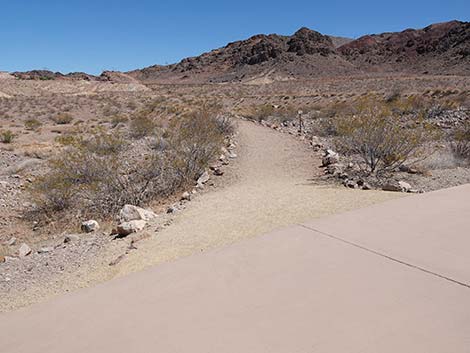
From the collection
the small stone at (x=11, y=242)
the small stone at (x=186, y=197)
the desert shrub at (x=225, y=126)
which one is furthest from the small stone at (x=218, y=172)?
the desert shrub at (x=225, y=126)

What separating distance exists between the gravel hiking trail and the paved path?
1117mm

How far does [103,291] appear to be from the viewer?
4305mm

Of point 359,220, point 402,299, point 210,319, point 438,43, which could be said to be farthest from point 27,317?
point 438,43

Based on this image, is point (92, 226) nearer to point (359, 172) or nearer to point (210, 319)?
point (210, 319)

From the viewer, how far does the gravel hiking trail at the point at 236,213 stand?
5.74 m

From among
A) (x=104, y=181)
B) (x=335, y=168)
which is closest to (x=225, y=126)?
(x=335, y=168)

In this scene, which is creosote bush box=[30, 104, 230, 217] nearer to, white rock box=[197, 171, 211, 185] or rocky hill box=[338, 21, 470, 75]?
white rock box=[197, 171, 211, 185]

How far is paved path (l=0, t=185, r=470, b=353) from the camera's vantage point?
10.2ft

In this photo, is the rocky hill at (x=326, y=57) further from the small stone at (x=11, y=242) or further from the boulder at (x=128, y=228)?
the small stone at (x=11, y=242)

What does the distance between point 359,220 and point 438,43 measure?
109154 millimetres

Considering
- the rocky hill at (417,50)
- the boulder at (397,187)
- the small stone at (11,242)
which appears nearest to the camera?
the boulder at (397,187)

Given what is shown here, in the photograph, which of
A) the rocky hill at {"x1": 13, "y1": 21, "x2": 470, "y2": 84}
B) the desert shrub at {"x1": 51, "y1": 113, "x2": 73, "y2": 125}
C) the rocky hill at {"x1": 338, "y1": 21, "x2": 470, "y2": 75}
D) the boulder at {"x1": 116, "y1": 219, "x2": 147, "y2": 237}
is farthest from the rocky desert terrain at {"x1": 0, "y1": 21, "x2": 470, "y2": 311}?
the rocky hill at {"x1": 13, "y1": 21, "x2": 470, "y2": 84}

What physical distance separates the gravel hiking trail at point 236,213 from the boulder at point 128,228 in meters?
0.54

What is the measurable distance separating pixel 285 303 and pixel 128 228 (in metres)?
4.54
